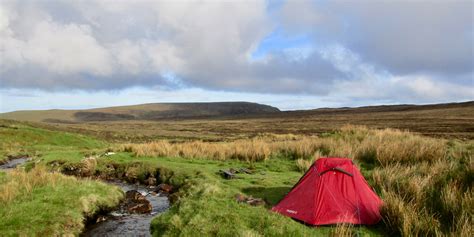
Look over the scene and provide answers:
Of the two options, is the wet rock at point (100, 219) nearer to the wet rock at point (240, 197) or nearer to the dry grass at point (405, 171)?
the wet rock at point (240, 197)

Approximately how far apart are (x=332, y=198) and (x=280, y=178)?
270 inches

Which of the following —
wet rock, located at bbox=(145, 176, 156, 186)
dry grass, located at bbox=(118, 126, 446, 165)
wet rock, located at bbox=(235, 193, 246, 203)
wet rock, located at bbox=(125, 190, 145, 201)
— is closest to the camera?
wet rock, located at bbox=(235, 193, 246, 203)

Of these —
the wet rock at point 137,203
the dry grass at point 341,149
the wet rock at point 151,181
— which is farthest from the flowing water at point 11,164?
the wet rock at point 137,203

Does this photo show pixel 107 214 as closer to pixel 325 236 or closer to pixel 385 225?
pixel 325 236

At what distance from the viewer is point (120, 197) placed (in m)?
17.9

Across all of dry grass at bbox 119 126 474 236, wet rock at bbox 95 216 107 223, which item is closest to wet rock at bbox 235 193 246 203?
dry grass at bbox 119 126 474 236

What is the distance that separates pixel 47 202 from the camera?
47.5 feet

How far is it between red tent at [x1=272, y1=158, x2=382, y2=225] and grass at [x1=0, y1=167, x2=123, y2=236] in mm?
6879

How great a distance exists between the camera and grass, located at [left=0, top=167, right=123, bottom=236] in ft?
41.1

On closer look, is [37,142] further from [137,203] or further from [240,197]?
[240,197]

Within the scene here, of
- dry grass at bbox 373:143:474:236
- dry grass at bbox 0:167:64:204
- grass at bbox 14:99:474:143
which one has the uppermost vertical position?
dry grass at bbox 373:143:474:236

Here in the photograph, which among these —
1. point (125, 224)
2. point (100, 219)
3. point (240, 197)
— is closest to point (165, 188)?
point (100, 219)

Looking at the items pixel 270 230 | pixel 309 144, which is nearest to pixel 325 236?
pixel 270 230

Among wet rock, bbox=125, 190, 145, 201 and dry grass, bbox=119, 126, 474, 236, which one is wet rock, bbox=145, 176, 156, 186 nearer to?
wet rock, bbox=125, 190, 145, 201
